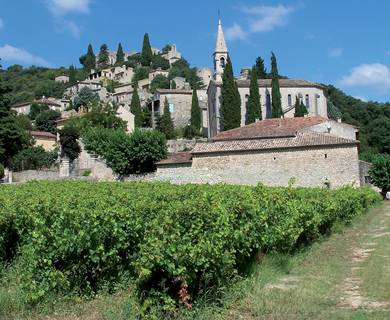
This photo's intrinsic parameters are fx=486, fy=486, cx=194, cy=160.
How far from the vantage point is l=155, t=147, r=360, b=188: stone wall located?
35562 mm

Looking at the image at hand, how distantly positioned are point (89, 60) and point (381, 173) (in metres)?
149

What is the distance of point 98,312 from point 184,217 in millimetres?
1862

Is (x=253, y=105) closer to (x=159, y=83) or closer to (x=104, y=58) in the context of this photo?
(x=159, y=83)

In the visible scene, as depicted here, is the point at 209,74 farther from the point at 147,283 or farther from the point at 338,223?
the point at 147,283

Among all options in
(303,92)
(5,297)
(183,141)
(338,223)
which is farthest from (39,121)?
(5,297)

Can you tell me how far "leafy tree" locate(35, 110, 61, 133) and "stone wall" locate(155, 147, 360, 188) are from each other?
6491 centimetres

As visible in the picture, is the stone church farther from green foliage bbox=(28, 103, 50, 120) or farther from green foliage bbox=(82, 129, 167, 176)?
green foliage bbox=(28, 103, 50, 120)

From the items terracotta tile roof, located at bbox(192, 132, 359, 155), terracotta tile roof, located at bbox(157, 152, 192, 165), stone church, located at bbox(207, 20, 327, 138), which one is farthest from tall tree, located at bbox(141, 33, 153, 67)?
terracotta tile roof, located at bbox(192, 132, 359, 155)

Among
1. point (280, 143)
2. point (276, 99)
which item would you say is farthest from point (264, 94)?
point (280, 143)

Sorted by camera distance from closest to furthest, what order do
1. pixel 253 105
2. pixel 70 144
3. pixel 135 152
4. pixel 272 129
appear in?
A: pixel 272 129 → pixel 135 152 → pixel 70 144 → pixel 253 105

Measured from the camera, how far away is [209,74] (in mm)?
142750

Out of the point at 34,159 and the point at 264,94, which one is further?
the point at 264,94

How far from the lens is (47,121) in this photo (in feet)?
322

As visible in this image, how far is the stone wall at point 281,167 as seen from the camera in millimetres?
35562
